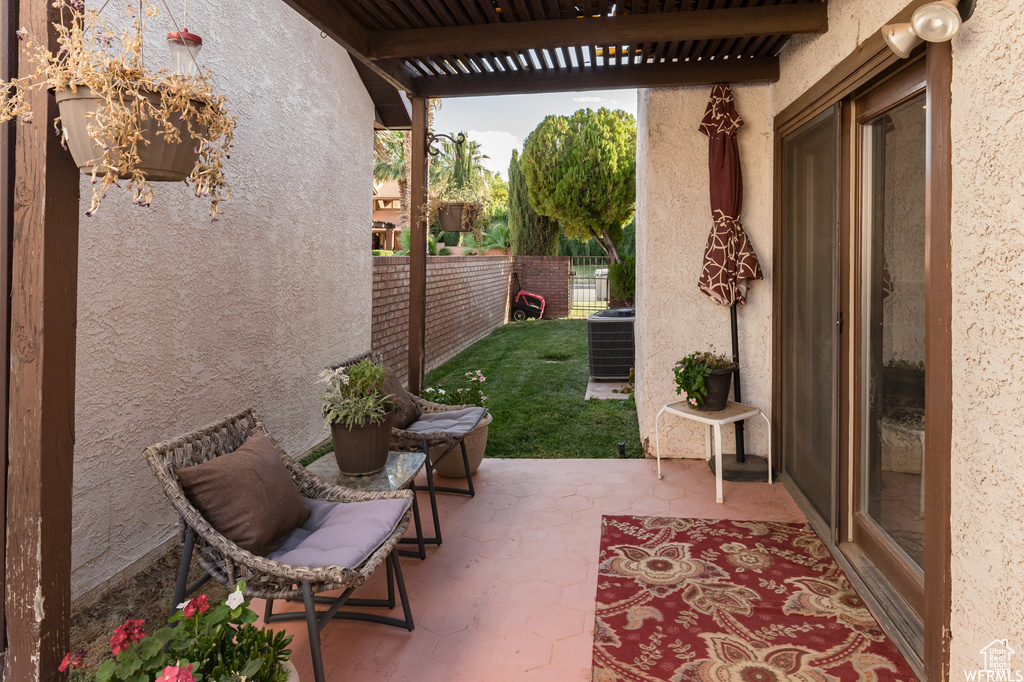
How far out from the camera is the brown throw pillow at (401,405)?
3.97 metres

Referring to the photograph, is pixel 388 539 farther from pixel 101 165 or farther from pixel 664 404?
pixel 664 404

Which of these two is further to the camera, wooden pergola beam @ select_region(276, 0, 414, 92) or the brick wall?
the brick wall

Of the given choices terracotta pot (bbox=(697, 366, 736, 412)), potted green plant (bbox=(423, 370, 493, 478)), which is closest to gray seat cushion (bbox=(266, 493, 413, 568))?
potted green plant (bbox=(423, 370, 493, 478))

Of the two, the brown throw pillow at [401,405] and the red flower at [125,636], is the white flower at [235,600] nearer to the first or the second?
the red flower at [125,636]

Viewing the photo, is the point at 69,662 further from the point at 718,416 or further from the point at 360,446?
the point at 718,416

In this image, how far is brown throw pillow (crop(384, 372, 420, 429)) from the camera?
156 inches

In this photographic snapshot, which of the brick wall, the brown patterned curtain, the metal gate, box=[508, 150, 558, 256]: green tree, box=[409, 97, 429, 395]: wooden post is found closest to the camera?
the brown patterned curtain

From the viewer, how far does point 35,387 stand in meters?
1.80

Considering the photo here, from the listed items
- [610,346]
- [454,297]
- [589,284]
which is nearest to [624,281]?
[454,297]

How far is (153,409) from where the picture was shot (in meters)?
3.30

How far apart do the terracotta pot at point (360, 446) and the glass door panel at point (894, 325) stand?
2.29 meters

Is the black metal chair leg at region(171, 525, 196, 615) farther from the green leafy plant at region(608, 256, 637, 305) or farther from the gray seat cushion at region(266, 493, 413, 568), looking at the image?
the green leafy plant at region(608, 256, 637, 305)

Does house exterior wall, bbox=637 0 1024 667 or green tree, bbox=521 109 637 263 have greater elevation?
green tree, bbox=521 109 637 263

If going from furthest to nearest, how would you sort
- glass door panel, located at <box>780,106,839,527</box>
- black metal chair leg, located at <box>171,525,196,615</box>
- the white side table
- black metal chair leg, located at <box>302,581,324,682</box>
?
the white side table → glass door panel, located at <box>780,106,839,527</box> → black metal chair leg, located at <box>171,525,196,615</box> → black metal chair leg, located at <box>302,581,324,682</box>
